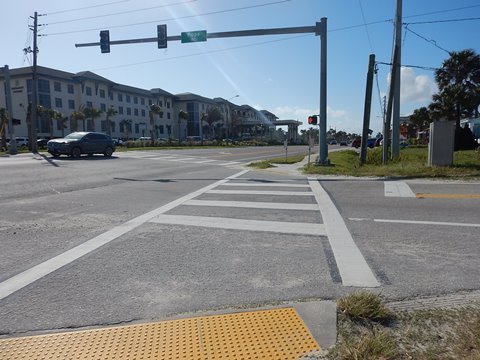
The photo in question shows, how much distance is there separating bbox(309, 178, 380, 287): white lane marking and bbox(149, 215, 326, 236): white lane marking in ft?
0.87

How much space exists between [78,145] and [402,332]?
24.7m

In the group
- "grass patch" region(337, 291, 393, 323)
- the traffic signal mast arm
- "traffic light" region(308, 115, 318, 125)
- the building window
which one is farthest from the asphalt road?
the building window

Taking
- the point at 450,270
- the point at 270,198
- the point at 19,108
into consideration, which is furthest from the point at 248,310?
the point at 19,108

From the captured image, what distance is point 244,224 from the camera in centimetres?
685

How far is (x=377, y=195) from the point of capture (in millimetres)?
10219

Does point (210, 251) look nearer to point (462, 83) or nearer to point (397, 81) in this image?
point (397, 81)

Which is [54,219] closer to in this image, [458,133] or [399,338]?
[399,338]

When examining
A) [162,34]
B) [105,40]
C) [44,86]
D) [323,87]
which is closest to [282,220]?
[323,87]

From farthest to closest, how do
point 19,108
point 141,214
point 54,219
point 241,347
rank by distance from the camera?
point 19,108 < point 141,214 < point 54,219 < point 241,347

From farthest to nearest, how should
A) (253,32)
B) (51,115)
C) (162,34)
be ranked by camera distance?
(51,115) < (162,34) < (253,32)

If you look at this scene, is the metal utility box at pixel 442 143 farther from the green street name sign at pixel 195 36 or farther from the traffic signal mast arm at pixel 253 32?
the green street name sign at pixel 195 36

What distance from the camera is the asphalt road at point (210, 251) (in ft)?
12.2

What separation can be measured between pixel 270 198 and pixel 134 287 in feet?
19.9

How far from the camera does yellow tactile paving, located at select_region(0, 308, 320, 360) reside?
281 cm
